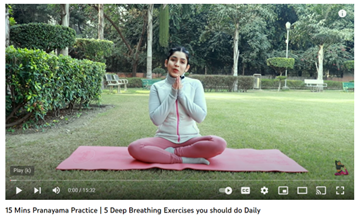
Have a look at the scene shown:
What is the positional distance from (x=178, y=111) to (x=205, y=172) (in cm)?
56

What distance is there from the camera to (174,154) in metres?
2.58

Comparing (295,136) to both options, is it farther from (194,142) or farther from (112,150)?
(112,150)

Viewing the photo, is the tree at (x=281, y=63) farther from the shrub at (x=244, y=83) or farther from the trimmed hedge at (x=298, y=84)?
the shrub at (x=244, y=83)

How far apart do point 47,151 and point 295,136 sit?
3.04 m

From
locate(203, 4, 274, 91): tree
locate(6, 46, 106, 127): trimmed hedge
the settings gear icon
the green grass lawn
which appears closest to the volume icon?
the green grass lawn

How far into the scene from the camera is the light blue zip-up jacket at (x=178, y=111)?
2.48 m

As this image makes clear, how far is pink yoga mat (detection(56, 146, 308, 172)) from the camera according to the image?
2427 mm

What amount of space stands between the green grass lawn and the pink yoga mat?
0.29 ft

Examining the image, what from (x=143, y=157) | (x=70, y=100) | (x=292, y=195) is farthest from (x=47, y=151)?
(x=70, y=100)
